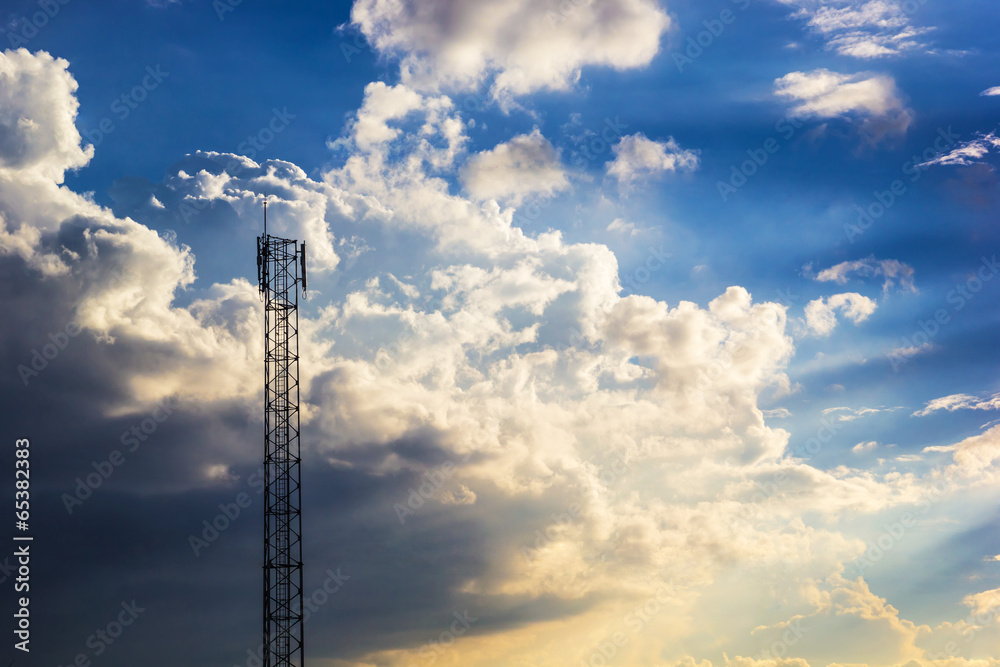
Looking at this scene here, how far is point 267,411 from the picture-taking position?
281ft

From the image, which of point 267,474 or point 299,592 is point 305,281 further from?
point 299,592

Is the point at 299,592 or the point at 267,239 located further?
the point at 267,239

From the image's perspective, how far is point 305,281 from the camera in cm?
8881

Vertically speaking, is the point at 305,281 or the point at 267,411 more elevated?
the point at 305,281

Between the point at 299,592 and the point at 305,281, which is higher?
the point at 305,281

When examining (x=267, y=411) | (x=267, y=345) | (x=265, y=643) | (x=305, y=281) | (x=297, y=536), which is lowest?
(x=265, y=643)

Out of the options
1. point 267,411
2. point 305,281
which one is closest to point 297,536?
point 267,411

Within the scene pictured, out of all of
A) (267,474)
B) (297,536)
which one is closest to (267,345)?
(267,474)

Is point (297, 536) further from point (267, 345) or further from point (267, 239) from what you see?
point (267, 239)

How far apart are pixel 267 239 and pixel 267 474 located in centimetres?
2291

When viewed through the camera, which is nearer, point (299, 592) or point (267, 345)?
point (299, 592)

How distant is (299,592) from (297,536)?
196 inches

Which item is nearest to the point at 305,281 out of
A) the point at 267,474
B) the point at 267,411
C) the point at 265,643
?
the point at 267,411

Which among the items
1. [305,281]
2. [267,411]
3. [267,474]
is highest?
[305,281]
